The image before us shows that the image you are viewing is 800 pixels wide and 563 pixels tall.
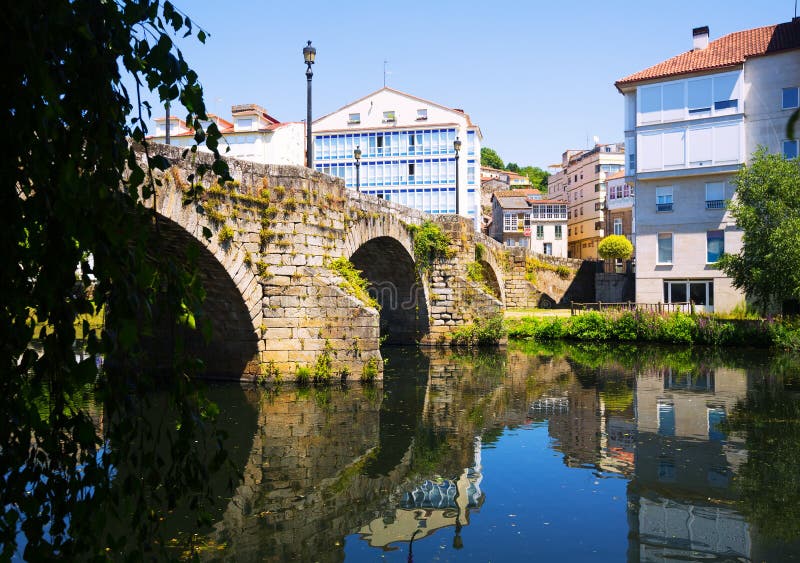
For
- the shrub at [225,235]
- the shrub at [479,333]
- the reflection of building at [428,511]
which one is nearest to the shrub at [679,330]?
the shrub at [479,333]

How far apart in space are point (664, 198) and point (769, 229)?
903 centimetres

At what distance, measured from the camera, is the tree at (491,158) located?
10356 centimetres

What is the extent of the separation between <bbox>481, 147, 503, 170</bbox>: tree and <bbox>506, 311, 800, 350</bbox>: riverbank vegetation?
7750 cm

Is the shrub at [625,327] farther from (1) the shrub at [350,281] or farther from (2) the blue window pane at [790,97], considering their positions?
(1) the shrub at [350,281]

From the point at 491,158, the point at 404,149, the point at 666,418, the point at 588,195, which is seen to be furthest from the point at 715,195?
the point at 491,158

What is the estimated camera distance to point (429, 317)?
24141 mm

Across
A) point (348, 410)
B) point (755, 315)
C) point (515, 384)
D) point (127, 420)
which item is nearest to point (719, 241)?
point (755, 315)

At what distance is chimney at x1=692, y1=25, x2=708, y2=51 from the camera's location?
3266cm

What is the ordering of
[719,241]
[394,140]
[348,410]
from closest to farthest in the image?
[348,410] → [719,241] → [394,140]

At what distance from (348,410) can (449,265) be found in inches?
487

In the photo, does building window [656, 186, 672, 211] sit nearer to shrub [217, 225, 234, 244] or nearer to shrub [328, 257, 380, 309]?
shrub [328, 257, 380, 309]

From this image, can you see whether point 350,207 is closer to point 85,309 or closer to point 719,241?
point 85,309

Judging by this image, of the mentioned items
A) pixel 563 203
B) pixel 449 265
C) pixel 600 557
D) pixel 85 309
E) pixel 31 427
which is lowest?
pixel 600 557

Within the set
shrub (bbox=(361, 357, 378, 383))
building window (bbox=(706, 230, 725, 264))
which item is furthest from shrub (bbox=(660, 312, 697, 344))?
shrub (bbox=(361, 357, 378, 383))
